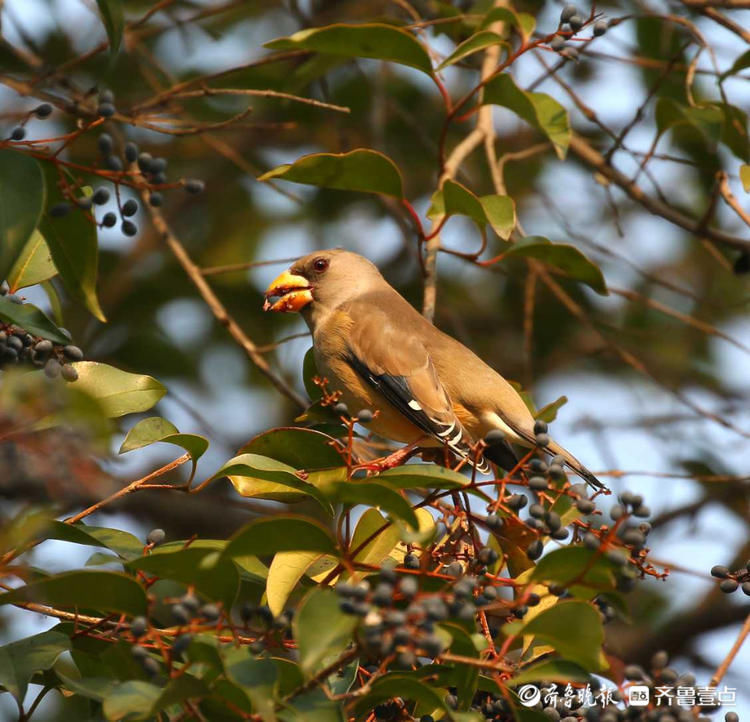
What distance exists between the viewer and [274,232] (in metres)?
7.70

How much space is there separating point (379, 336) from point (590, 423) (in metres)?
1.96

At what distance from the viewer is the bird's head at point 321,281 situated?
5.01 metres

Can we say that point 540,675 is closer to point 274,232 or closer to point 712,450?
point 712,450

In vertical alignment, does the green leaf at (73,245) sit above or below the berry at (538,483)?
above

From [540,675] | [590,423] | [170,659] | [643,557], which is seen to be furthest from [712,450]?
[170,659]

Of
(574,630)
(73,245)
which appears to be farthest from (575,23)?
(574,630)

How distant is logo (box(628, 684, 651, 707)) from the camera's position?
2486 mm

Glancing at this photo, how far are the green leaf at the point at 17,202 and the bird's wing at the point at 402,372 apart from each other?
6.21 feet

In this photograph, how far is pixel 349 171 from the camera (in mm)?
3715

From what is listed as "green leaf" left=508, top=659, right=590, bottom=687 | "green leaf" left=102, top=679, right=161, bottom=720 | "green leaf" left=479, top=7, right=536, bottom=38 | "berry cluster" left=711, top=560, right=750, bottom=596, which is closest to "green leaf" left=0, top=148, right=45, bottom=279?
"green leaf" left=102, top=679, right=161, bottom=720

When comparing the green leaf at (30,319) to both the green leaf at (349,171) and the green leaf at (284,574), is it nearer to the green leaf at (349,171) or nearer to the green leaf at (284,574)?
the green leaf at (284,574)

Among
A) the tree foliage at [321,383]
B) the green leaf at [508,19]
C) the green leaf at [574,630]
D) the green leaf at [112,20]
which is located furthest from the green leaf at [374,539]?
the green leaf at [508,19]

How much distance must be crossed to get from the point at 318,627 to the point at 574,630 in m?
0.60

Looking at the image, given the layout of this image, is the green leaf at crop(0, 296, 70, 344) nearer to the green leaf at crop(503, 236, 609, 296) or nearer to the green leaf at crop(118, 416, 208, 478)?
the green leaf at crop(118, 416, 208, 478)
